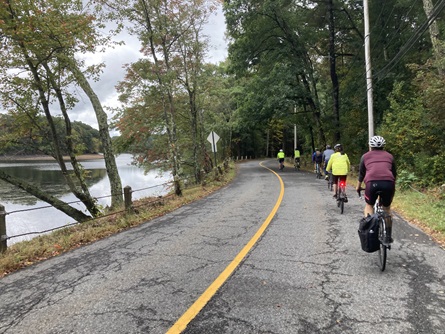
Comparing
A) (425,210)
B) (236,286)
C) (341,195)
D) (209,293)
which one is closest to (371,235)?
(236,286)

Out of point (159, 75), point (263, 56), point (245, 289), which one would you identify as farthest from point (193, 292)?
point (263, 56)

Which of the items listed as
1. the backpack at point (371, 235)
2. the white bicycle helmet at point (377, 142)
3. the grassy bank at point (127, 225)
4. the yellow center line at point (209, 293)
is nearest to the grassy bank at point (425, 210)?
the grassy bank at point (127, 225)

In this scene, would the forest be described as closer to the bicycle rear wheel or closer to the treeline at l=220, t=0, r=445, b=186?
the treeline at l=220, t=0, r=445, b=186

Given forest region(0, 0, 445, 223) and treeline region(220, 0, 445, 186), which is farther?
treeline region(220, 0, 445, 186)

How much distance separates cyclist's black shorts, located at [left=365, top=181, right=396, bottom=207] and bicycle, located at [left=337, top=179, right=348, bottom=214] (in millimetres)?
3948

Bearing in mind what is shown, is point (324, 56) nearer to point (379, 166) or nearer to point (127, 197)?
point (127, 197)

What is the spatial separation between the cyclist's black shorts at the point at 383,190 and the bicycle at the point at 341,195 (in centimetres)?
395

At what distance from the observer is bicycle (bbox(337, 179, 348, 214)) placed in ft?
28.9

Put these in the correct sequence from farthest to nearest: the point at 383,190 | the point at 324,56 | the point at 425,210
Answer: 1. the point at 324,56
2. the point at 425,210
3. the point at 383,190

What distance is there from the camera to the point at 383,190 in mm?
4777

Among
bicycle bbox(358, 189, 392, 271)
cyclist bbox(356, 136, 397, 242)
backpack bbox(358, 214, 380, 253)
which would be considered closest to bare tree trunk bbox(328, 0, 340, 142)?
cyclist bbox(356, 136, 397, 242)

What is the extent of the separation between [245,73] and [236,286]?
23.6 meters

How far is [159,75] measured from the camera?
14.8m

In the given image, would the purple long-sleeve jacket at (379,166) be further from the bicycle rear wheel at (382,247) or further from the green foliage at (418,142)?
the green foliage at (418,142)
